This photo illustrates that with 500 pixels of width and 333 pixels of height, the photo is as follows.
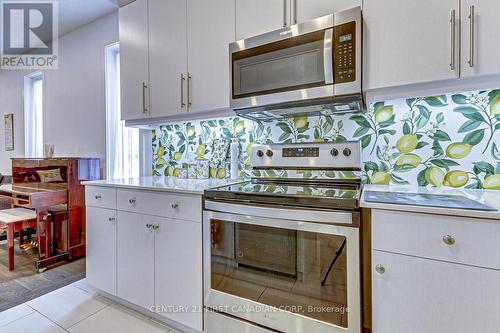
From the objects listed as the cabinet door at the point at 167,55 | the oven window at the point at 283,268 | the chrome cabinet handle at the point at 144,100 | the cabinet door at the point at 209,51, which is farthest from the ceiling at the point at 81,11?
the oven window at the point at 283,268

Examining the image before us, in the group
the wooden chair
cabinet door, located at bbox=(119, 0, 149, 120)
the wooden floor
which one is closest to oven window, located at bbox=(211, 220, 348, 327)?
cabinet door, located at bbox=(119, 0, 149, 120)

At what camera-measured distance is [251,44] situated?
1504 millimetres

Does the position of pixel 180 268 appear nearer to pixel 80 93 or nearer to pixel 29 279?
pixel 29 279

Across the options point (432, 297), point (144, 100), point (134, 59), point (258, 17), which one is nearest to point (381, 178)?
point (432, 297)

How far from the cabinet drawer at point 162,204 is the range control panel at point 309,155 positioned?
1.80ft

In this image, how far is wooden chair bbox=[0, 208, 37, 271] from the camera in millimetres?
2447

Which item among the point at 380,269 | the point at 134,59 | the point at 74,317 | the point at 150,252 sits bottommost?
the point at 74,317

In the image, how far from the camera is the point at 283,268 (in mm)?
1254

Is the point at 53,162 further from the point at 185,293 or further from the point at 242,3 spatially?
the point at 242,3

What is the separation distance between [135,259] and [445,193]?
1.87m

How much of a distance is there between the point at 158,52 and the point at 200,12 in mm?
459

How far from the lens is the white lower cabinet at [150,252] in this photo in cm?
150

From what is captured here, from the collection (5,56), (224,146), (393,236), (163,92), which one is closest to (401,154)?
(393,236)

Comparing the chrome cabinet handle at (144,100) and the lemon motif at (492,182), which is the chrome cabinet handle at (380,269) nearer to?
the lemon motif at (492,182)
